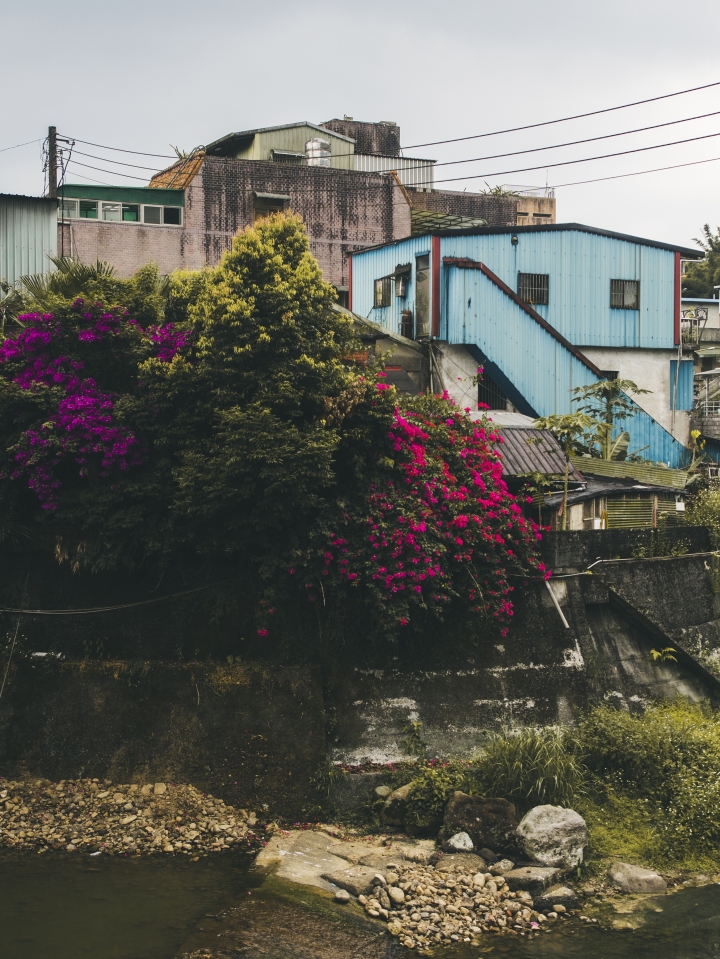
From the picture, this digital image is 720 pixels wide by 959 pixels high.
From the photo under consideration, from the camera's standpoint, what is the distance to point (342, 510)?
45.2 feet

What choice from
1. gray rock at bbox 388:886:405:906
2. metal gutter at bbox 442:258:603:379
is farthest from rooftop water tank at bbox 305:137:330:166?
gray rock at bbox 388:886:405:906

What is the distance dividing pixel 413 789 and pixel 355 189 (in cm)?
2497

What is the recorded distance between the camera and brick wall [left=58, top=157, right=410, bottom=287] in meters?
30.3

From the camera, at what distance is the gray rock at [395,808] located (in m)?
12.9

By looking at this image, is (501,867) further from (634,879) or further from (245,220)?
(245,220)

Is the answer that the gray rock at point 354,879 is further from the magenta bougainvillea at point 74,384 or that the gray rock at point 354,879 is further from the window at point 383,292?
the window at point 383,292

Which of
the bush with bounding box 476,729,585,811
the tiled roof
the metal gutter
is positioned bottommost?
the bush with bounding box 476,729,585,811

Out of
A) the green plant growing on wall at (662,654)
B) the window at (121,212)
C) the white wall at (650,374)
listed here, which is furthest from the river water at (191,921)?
the window at (121,212)

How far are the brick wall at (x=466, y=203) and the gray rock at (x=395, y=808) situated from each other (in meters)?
30.6

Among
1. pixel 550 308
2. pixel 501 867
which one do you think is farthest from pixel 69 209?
pixel 501 867

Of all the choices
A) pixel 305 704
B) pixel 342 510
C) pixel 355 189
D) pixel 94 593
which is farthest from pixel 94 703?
pixel 355 189

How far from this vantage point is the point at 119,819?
12.6 meters

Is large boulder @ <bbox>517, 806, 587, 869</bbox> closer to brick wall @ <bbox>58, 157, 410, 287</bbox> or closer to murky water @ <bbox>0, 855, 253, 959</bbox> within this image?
murky water @ <bbox>0, 855, 253, 959</bbox>

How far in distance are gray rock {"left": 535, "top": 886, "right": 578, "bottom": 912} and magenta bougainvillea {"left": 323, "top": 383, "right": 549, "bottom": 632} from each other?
3.89 meters
